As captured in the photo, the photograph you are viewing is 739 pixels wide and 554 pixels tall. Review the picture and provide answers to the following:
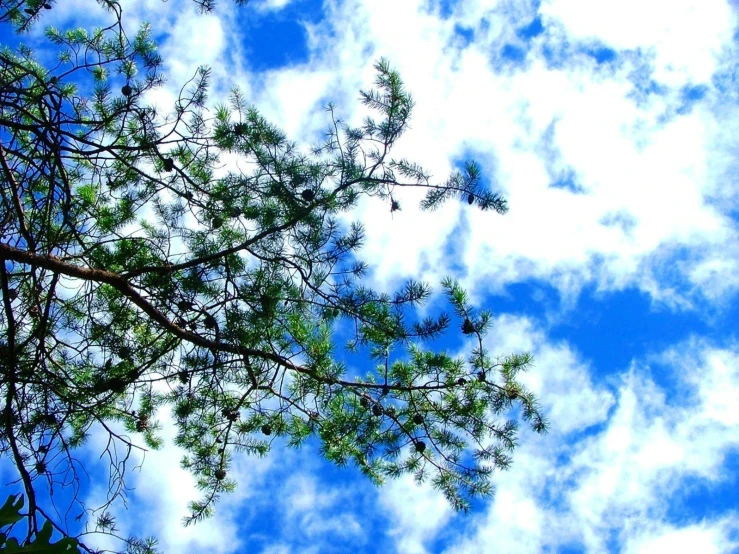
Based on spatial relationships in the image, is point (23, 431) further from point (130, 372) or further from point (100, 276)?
point (100, 276)

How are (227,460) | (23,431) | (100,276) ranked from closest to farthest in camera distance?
(100,276)
(23,431)
(227,460)

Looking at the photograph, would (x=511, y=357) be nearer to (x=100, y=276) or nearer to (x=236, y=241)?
(x=236, y=241)

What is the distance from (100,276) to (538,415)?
7.99 ft

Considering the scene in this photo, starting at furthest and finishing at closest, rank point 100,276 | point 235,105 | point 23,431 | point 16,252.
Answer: point 235,105 < point 23,431 < point 100,276 < point 16,252

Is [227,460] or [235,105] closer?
[235,105]

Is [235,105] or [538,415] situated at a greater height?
[235,105]

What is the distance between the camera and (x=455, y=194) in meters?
3.14

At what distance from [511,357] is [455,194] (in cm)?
103

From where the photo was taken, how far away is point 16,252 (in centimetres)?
259

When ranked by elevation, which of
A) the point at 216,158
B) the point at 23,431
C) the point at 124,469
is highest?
the point at 216,158

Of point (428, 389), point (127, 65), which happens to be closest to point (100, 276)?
point (127, 65)

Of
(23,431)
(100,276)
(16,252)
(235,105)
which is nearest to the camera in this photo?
(16,252)

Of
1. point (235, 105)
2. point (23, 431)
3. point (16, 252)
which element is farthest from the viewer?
point (235, 105)

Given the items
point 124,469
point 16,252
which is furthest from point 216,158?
point 124,469
